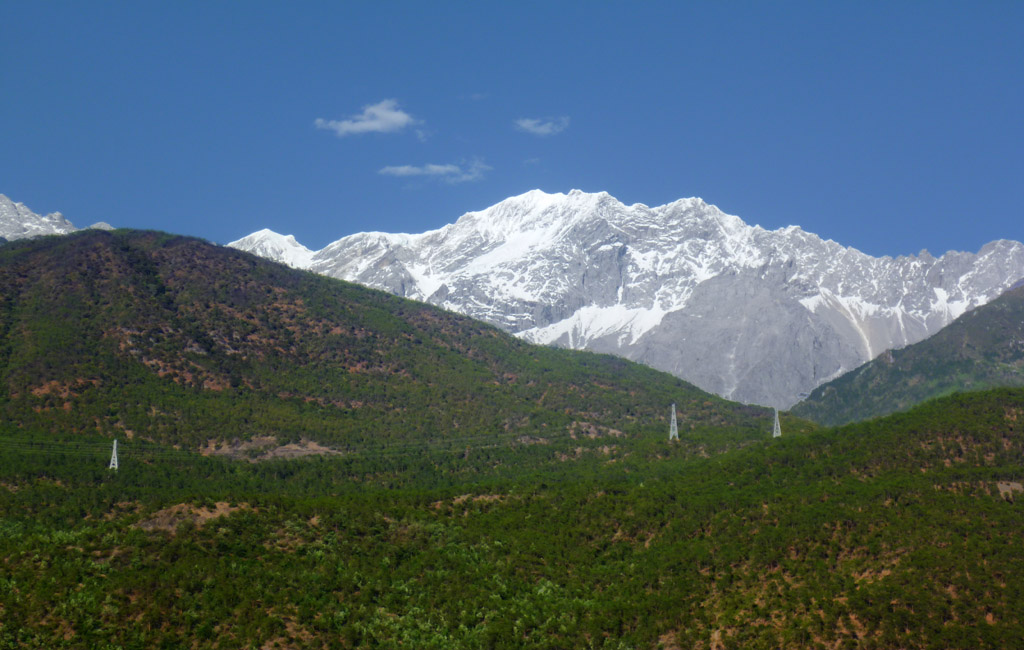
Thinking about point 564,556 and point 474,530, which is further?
point 474,530

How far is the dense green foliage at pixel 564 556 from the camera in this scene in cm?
9350

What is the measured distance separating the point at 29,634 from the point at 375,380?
114m

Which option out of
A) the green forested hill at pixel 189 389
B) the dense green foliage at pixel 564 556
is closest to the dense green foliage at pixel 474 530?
the dense green foliage at pixel 564 556

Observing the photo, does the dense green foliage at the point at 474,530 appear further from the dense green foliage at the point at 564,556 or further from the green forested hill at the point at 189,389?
the green forested hill at the point at 189,389

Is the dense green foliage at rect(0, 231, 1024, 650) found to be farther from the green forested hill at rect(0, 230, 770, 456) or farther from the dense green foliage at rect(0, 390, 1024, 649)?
the green forested hill at rect(0, 230, 770, 456)

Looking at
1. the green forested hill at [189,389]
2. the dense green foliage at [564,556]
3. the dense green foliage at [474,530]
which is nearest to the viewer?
the dense green foliage at [564,556]

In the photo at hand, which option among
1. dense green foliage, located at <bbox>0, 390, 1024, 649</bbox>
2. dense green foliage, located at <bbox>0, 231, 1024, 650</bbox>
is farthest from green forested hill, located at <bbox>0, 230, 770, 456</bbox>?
dense green foliage, located at <bbox>0, 390, 1024, 649</bbox>

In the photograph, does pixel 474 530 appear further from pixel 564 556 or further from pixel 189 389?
pixel 189 389

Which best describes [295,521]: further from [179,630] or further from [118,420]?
[118,420]

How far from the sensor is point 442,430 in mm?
182625

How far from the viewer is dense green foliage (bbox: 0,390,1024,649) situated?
93500 mm

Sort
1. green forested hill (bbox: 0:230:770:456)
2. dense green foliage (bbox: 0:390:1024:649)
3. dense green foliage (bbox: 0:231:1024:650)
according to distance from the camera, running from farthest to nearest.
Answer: green forested hill (bbox: 0:230:770:456), dense green foliage (bbox: 0:231:1024:650), dense green foliage (bbox: 0:390:1024:649)

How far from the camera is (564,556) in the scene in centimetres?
11656

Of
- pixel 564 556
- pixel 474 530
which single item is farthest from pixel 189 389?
pixel 564 556
